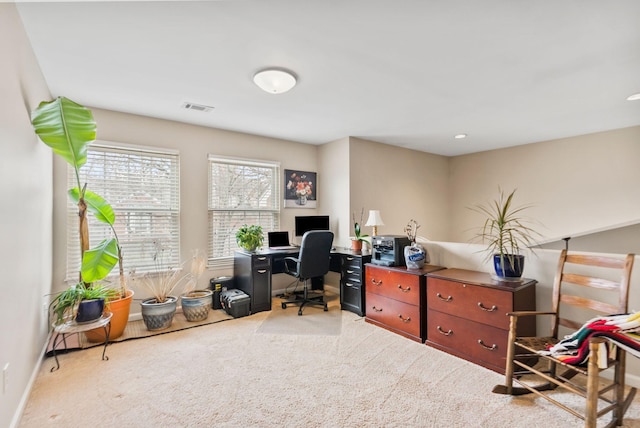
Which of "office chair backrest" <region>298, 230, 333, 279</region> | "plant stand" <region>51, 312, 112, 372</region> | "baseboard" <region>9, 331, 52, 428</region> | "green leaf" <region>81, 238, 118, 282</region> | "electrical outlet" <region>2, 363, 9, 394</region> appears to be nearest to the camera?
"electrical outlet" <region>2, 363, 9, 394</region>

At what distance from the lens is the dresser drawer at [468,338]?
2.34 m

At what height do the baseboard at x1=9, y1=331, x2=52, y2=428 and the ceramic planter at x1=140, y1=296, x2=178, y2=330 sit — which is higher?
the ceramic planter at x1=140, y1=296, x2=178, y2=330

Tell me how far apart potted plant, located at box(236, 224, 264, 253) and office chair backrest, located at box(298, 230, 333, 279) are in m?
0.69

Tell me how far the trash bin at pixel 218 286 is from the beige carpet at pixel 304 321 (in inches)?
28.0

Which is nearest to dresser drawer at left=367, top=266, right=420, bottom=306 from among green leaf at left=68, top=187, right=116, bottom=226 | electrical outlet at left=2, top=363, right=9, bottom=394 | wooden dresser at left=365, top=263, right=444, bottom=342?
wooden dresser at left=365, top=263, right=444, bottom=342

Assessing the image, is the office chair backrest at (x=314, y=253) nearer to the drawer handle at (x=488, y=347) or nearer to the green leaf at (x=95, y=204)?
the drawer handle at (x=488, y=347)

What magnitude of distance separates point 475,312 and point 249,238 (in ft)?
9.15

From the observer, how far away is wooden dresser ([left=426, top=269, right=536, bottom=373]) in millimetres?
2320

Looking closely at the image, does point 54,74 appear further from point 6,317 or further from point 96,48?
point 6,317

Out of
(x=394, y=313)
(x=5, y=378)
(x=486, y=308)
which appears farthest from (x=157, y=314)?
(x=486, y=308)

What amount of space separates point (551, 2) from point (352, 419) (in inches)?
108

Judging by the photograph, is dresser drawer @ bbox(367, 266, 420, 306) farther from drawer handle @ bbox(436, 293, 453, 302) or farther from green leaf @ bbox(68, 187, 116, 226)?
green leaf @ bbox(68, 187, 116, 226)

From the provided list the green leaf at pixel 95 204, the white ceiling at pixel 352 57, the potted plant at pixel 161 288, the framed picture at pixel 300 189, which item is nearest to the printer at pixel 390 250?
the white ceiling at pixel 352 57

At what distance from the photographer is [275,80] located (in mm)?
2559
